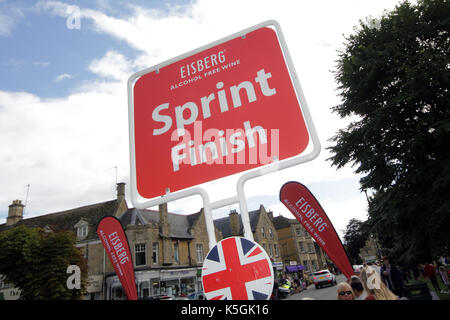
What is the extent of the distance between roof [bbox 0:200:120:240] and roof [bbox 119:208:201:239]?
1699mm

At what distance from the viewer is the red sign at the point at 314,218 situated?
3.12 metres

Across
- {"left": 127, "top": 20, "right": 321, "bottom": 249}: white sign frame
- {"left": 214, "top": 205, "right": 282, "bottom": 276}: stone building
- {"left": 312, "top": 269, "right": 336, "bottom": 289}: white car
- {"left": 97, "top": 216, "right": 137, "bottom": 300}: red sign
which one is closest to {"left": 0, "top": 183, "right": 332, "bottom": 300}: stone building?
{"left": 214, "top": 205, "right": 282, "bottom": 276}: stone building

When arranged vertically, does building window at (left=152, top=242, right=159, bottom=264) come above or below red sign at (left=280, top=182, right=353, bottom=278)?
above

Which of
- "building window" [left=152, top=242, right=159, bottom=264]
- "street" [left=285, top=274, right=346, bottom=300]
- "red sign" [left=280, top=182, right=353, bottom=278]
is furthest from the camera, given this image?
"building window" [left=152, top=242, right=159, bottom=264]

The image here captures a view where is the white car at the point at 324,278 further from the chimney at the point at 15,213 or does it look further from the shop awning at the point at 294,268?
the chimney at the point at 15,213

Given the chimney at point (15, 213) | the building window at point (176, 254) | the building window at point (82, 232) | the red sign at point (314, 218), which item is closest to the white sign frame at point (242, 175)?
the red sign at point (314, 218)

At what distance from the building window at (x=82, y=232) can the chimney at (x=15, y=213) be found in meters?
12.6

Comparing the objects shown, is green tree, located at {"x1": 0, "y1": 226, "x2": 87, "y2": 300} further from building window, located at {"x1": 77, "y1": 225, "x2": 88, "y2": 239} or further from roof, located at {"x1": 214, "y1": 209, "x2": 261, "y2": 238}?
roof, located at {"x1": 214, "y1": 209, "x2": 261, "y2": 238}

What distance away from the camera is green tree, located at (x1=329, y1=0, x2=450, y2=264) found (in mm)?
8914

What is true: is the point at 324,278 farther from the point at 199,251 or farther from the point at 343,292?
the point at 343,292

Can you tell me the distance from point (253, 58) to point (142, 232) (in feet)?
86.1

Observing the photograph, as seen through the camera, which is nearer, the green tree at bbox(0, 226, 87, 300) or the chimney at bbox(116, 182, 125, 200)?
the green tree at bbox(0, 226, 87, 300)

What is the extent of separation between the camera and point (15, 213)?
33.7 meters

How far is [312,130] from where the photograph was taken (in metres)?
1.54
